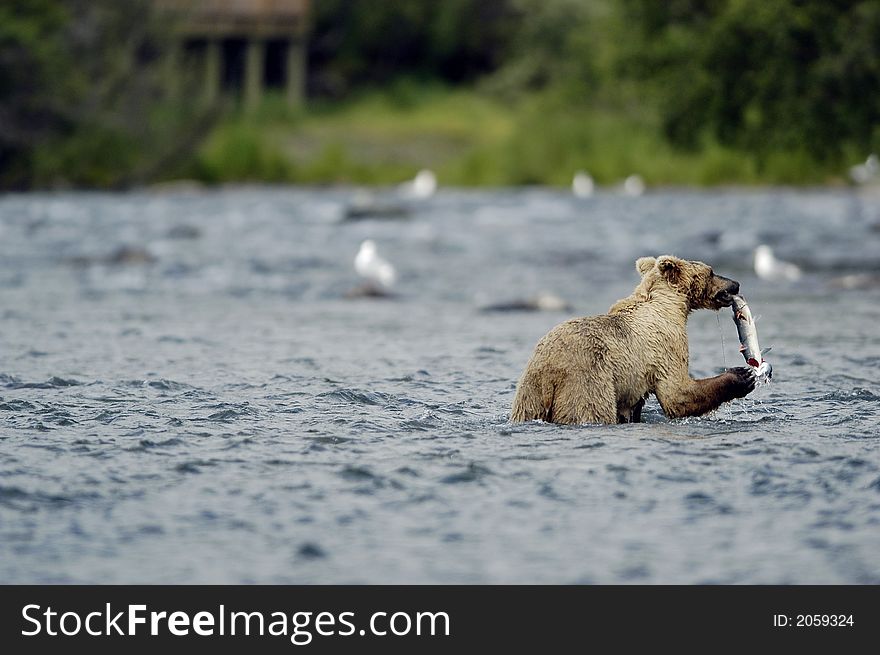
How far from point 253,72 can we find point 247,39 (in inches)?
84.7

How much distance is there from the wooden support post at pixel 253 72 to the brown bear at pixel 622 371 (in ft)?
168

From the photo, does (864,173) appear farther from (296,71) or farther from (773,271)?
(296,71)

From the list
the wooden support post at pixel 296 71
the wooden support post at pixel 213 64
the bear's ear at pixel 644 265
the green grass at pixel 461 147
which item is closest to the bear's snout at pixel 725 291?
the bear's ear at pixel 644 265

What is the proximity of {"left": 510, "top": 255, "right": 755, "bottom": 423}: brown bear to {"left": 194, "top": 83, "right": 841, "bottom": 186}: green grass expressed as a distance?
2580 centimetres

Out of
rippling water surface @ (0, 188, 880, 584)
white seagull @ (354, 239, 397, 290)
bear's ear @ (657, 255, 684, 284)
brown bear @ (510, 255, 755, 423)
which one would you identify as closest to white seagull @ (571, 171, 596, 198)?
rippling water surface @ (0, 188, 880, 584)

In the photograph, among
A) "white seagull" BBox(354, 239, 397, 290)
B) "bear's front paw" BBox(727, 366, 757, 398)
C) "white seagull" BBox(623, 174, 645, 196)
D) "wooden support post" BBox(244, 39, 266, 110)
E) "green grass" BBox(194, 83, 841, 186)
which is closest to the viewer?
"bear's front paw" BBox(727, 366, 757, 398)

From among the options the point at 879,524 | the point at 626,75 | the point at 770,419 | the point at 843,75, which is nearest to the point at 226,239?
the point at 626,75

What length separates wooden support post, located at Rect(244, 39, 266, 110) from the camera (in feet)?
197

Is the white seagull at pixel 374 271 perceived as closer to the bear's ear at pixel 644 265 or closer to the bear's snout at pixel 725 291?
the bear's ear at pixel 644 265

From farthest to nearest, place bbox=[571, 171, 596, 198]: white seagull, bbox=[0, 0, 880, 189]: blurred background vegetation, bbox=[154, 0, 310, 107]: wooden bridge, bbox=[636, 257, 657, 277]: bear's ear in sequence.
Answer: bbox=[154, 0, 310, 107]: wooden bridge
bbox=[571, 171, 596, 198]: white seagull
bbox=[0, 0, 880, 189]: blurred background vegetation
bbox=[636, 257, 657, 277]: bear's ear

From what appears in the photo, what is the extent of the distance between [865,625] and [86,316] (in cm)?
1157

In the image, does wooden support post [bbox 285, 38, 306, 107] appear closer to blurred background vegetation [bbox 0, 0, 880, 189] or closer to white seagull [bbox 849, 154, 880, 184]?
blurred background vegetation [bbox 0, 0, 880, 189]

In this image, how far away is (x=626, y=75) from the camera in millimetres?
29406

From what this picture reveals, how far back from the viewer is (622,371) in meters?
8.75
